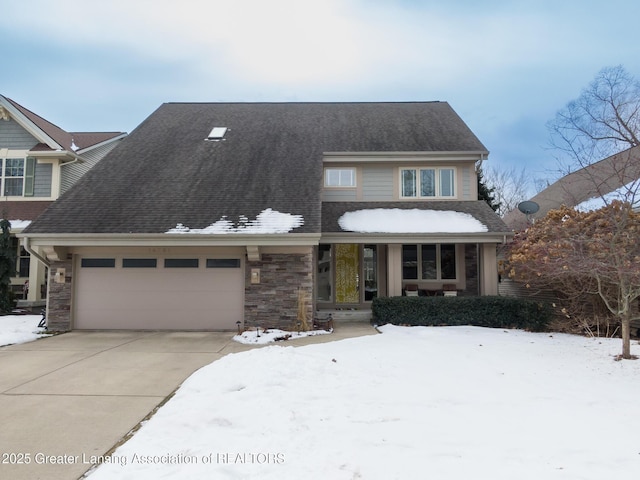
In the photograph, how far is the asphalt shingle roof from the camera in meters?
10.7

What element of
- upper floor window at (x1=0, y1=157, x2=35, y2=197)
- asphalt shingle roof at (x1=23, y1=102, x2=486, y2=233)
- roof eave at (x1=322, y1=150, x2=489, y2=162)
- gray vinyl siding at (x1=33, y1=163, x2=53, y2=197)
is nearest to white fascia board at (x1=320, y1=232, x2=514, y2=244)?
asphalt shingle roof at (x1=23, y1=102, x2=486, y2=233)

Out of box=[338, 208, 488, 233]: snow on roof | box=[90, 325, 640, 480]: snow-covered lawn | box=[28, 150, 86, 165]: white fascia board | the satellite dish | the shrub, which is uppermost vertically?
box=[28, 150, 86, 165]: white fascia board

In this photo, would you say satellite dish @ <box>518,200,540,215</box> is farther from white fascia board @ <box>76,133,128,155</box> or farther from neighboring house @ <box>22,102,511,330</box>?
white fascia board @ <box>76,133,128,155</box>

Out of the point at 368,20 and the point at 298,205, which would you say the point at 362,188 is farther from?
the point at 368,20

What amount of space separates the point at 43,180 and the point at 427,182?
46.3 ft

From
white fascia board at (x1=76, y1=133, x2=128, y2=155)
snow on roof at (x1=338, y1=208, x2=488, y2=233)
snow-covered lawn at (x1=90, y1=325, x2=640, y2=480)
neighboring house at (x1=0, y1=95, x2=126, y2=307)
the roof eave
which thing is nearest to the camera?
snow-covered lawn at (x1=90, y1=325, x2=640, y2=480)

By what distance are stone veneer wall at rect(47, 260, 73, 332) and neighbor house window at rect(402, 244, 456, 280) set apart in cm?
1014

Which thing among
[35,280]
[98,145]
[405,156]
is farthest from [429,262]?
[98,145]

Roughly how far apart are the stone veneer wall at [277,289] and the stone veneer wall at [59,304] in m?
4.69

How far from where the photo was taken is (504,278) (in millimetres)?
12891

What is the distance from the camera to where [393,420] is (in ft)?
14.2

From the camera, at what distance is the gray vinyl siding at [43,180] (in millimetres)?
14891

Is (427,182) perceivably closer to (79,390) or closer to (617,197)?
(617,197)

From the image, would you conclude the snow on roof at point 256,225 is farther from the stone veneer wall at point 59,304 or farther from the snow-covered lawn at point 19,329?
the snow-covered lawn at point 19,329
